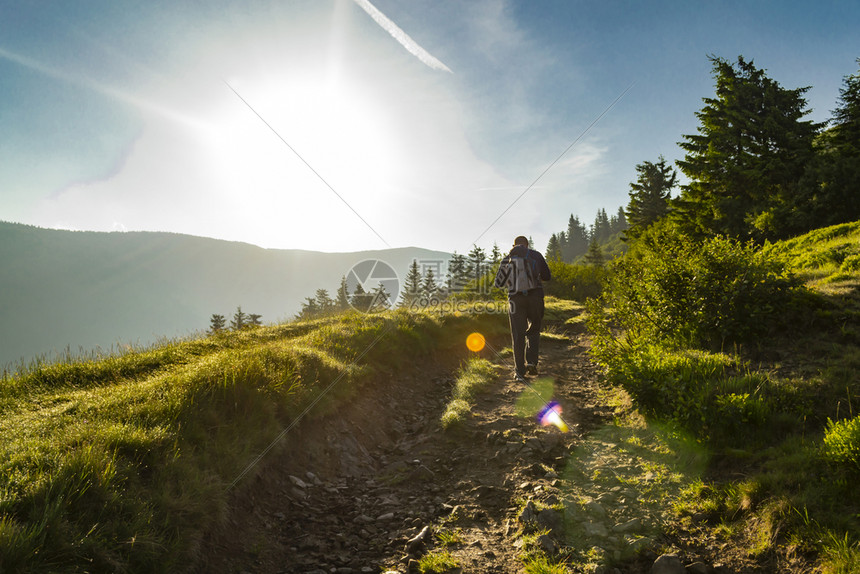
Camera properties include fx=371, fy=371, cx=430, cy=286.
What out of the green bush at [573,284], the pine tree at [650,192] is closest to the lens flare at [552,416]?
the green bush at [573,284]

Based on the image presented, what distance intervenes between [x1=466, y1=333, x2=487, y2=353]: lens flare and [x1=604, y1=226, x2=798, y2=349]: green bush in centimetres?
696

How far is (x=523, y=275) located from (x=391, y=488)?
20.0 ft

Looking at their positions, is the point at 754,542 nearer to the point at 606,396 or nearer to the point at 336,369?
the point at 606,396

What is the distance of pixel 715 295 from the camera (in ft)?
21.2

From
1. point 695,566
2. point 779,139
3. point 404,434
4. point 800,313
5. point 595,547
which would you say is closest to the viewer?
point 695,566

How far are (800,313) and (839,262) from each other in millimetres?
3749

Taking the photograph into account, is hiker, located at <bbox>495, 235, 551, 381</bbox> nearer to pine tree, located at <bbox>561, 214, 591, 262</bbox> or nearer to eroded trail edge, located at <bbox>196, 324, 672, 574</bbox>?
eroded trail edge, located at <bbox>196, 324, 672, 574</bbox>

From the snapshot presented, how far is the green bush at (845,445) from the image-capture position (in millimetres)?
3178

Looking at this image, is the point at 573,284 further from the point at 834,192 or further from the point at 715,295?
the point at 715,295

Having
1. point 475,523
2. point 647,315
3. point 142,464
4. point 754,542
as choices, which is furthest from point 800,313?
point 142,464

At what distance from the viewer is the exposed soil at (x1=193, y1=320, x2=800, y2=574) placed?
3635 millimetres

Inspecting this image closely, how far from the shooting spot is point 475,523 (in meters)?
4.17

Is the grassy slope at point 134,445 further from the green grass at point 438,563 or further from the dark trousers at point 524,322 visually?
the dark trousers at point 524,322

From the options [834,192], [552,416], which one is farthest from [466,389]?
[834,192]
